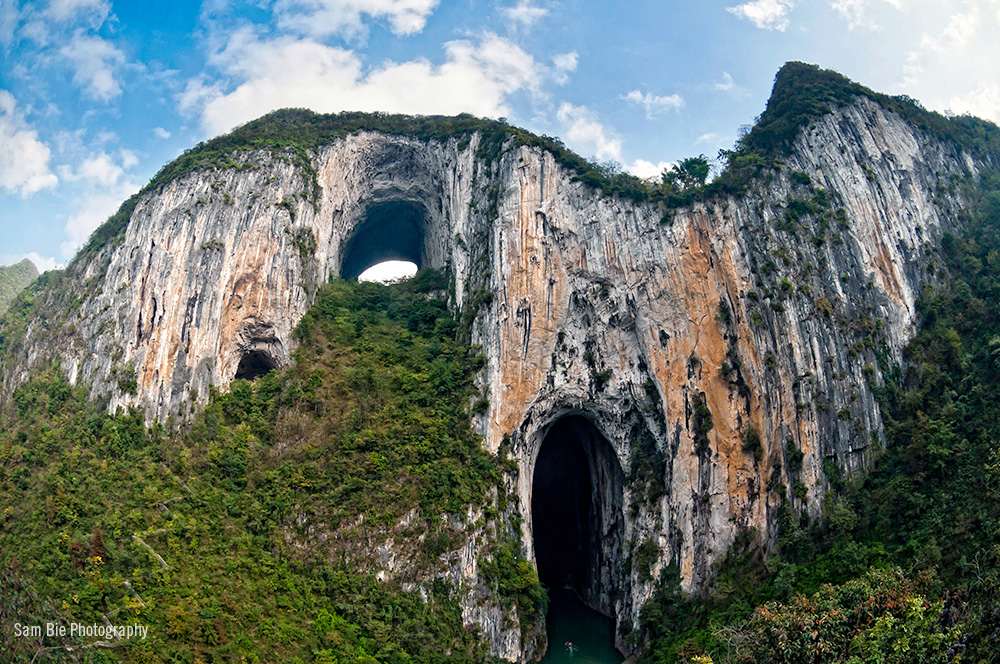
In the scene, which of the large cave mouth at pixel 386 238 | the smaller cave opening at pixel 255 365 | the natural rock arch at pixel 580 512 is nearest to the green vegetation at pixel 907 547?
the natural rock arch at pixel 580 512

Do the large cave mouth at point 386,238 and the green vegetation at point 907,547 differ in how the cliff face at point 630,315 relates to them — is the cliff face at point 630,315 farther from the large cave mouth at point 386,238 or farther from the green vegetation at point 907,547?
the large cave mouth at point 386,238

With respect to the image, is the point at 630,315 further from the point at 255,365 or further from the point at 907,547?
the point at 255,365

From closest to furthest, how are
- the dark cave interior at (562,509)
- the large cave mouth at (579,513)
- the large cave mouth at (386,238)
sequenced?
1. the large cave mouth at (579,513)
2. the dark cave interior at (562,509)
3. the large cave mouth at (386,238)

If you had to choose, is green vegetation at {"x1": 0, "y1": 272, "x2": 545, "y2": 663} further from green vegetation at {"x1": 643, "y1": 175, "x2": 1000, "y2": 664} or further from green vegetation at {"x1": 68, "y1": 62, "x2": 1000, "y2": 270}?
green vegetation at {"x1": 68, "y1": 62, "x2": 1000, "y2": 270}

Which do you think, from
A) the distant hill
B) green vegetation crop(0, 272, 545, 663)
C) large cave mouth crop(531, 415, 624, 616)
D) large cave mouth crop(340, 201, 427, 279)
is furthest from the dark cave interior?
the distant hill

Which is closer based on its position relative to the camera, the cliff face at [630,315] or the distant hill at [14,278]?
the cliff face at [630,315]

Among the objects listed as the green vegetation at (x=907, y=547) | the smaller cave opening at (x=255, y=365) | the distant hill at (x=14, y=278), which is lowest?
the green vegetation at (x=907, y=547)

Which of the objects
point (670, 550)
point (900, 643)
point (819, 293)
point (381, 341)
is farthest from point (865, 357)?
point (381, 341)

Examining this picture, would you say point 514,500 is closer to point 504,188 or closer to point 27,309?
point 504,188

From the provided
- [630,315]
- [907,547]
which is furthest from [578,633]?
[630,315]

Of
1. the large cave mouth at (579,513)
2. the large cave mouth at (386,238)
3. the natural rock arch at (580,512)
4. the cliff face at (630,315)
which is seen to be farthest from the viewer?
the large cave mouth at (386,238)
